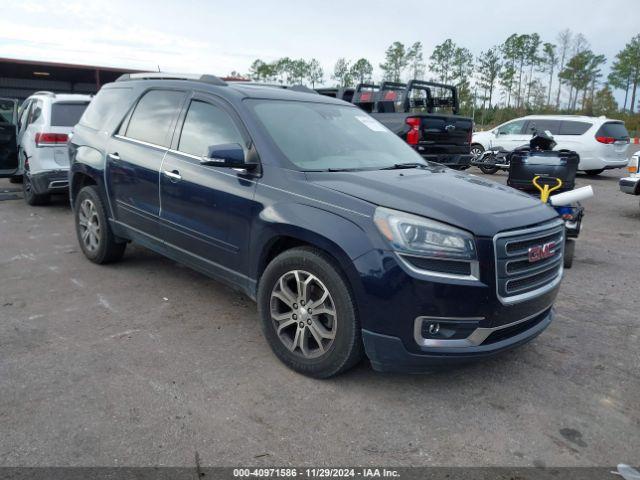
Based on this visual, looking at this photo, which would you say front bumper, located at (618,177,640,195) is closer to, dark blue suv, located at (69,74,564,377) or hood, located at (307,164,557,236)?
dark blue suv, located at (69,74,564,377)

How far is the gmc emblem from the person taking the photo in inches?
124

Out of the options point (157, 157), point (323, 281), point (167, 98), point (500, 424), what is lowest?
point (500, 424)

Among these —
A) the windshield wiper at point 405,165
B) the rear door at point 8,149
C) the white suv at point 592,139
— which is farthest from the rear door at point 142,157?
the white suv at point 592,139

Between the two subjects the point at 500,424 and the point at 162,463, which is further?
the point at 500,424

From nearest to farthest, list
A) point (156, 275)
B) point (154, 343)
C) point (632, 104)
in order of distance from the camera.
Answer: point (154, 343)
point (156, 275)
point (632, 104)

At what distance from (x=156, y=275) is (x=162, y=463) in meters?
3.06

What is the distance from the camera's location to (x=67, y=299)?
4633mm

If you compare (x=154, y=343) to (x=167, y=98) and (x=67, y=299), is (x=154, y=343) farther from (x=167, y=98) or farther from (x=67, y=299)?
(x=167, y=98)

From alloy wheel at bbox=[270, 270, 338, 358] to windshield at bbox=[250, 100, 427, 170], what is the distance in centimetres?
81

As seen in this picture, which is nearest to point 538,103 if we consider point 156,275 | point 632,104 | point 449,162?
point 632,104

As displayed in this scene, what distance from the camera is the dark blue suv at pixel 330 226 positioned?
2.91 meters

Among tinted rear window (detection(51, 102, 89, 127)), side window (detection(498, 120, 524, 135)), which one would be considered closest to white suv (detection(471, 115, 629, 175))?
side window (detection(498, 120, 524, 135))

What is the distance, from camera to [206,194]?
3.96 m

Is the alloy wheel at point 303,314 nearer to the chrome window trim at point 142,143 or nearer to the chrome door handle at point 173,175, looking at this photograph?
the chrome door handle at point 173,175
